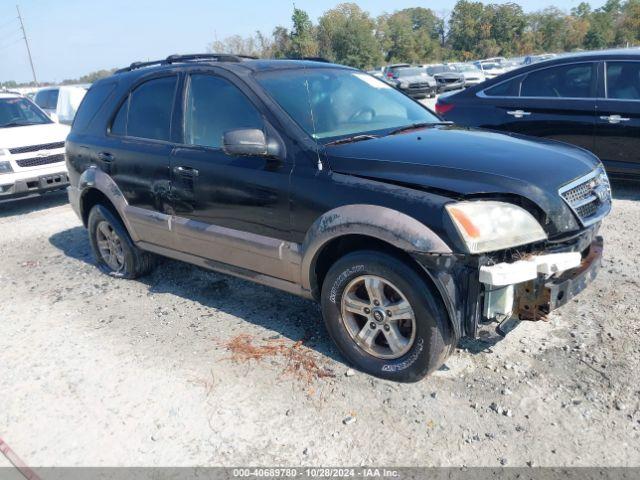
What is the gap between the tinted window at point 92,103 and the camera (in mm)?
5152

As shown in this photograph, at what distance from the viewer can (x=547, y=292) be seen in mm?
2844

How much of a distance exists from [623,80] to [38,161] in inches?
316

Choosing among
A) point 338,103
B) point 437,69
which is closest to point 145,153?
point 338,103

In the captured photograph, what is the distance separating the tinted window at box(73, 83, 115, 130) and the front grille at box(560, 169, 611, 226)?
403 centimetres

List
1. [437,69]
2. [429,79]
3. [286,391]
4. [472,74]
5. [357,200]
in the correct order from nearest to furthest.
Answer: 1. [357,200]
2. [286,391]
3. [429,79]
4. [472,74]
5. [437,69]

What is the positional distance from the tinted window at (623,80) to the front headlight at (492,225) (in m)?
4.44

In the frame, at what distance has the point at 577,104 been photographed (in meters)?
6.51

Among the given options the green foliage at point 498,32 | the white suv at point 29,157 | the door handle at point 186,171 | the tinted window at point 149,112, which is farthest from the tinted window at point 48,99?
the green foliage at point 498,32

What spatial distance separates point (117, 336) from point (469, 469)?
2.69 metres

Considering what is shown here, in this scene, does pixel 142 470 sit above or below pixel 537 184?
below

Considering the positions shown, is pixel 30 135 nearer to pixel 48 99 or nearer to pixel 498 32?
pixel 48 99

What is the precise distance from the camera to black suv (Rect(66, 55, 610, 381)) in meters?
2.83

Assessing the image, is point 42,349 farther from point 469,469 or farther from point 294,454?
point 469,469

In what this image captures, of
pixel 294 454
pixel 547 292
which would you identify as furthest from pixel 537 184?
pixel 294 454
